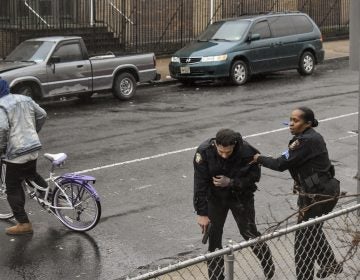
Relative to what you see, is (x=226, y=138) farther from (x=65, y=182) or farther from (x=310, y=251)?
(x=65, y=182)

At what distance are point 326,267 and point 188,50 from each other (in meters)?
15.2

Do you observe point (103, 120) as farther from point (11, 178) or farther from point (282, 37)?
point (282, 37)

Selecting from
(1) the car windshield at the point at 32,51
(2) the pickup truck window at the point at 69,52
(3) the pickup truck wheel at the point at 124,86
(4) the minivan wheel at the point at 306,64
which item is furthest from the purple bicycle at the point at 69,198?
(4) the minivan wheel at the point at 306,64

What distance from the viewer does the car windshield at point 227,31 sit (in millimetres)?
20312

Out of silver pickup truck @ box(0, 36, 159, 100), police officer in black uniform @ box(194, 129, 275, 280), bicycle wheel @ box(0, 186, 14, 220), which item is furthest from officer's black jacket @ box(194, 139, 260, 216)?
silver pickup truck @ box(0, 36, 159, 100)

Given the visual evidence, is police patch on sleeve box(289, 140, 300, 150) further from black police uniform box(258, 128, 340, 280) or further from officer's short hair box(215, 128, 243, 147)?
officer's short hair box(215, 128, 243, 147)

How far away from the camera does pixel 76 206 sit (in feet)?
25.6

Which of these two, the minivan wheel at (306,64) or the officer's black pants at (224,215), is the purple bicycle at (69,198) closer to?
the officer's black pants at (224,215)

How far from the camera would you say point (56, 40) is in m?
16.0

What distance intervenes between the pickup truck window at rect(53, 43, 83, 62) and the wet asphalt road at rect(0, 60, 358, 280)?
114 centimetres

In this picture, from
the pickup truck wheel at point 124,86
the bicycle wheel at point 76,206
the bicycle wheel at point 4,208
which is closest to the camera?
the bicycle wheel at point 76,206

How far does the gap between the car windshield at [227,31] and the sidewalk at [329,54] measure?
1.69 m

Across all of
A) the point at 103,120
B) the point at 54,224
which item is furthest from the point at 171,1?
the point at 54,224

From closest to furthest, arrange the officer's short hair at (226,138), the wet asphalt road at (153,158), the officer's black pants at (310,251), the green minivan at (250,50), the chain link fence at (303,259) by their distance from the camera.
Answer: the chain link fence at (303,259), the officer's black pants at (310,251), the officer's short hair at (226,138), the wet asphalt road at (153,158), the green minivan at (250,50)
